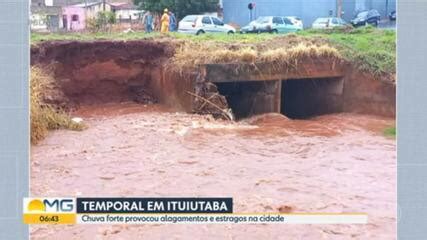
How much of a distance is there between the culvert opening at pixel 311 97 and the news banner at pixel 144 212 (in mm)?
2701

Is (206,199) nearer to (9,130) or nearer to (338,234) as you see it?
(338,234)

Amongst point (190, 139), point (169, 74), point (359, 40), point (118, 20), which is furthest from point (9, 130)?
point (169, 74)

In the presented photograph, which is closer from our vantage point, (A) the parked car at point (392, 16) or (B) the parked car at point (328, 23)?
(A) the parked car at point (392, 16)

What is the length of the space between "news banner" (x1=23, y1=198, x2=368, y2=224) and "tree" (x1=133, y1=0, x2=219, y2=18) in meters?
1.39

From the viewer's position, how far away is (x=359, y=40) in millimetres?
5945

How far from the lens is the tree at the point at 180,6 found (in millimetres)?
4055

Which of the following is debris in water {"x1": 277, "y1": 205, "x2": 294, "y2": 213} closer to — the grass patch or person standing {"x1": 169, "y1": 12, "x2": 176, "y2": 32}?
the grass patch

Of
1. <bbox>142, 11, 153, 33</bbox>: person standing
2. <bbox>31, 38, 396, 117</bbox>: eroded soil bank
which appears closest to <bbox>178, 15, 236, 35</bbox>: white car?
<bbox>142, 11, 153, 33</bbox>: person standing

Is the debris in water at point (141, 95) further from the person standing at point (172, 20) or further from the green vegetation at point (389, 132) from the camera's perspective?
the green vegetation at point (389, 132)

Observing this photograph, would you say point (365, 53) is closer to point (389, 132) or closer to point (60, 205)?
point (389, 132)

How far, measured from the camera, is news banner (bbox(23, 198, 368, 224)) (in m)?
3.13

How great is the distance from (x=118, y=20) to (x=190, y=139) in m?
1.25

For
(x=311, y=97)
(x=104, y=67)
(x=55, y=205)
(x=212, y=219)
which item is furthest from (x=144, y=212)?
(x=104, y=67)

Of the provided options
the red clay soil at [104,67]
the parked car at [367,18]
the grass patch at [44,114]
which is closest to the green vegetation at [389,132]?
the parked car at [367,18]
